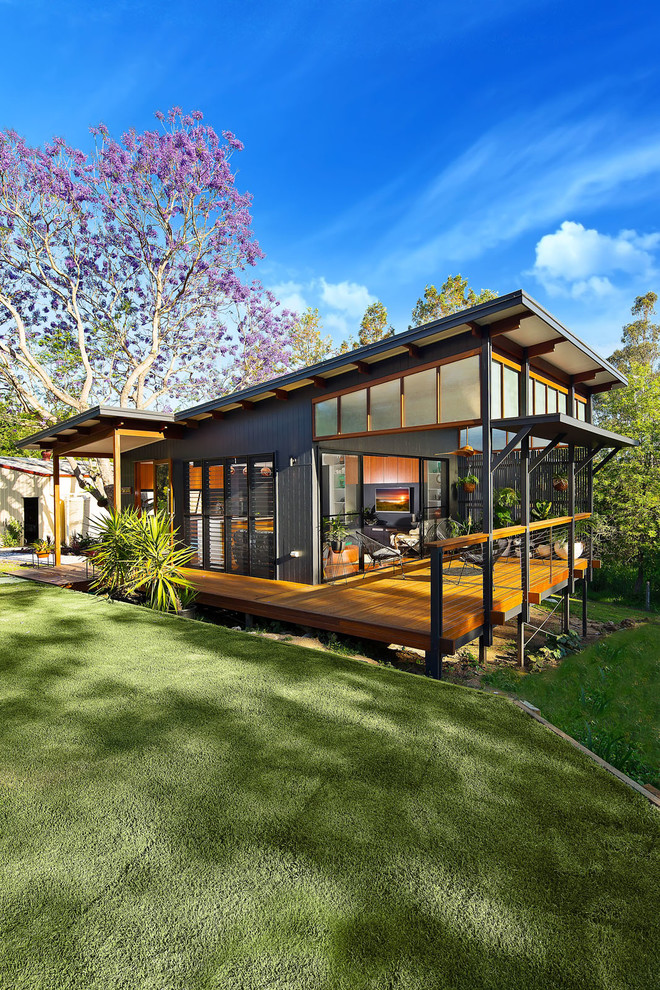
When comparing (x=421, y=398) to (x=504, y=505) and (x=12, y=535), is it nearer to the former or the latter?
(x=504, y=505)

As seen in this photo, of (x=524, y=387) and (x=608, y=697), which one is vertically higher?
(x=524, y=387)

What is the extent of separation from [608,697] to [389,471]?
262 inches

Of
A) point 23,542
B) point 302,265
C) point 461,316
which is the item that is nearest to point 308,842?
point 461,316

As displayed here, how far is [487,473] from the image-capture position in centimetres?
629

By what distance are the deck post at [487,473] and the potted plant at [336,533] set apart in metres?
3.42

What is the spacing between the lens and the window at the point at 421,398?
7.33m

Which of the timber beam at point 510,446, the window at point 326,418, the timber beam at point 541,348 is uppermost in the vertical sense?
the timber beam at point 541,348

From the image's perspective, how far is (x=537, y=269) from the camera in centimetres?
7550

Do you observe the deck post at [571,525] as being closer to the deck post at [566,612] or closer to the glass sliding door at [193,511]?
the deck post at [566,612]

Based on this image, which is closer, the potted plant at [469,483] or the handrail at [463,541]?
the handrail at [463,541]

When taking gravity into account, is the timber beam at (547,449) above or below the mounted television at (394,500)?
above

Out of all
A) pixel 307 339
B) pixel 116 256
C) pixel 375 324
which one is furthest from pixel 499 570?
pixel 307 339

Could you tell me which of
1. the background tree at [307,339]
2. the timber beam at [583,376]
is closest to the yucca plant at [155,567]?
the timber beam at [583,376]

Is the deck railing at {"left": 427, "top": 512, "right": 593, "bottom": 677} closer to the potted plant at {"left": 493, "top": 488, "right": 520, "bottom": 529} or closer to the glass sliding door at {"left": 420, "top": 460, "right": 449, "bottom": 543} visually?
the potted plant at {"left": 493, "top": 488, "right": 520, "bottom": 529}
